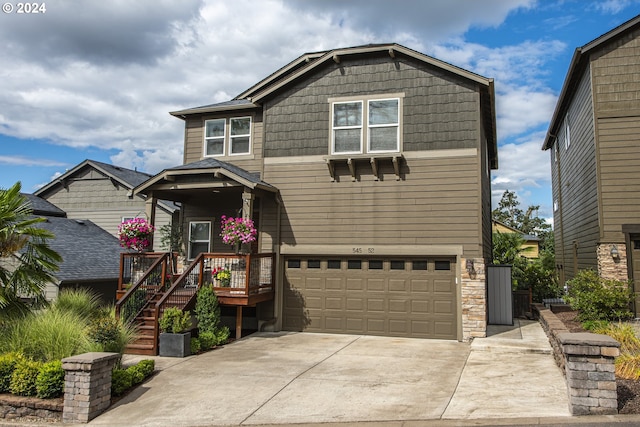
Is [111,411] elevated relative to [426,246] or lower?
lower

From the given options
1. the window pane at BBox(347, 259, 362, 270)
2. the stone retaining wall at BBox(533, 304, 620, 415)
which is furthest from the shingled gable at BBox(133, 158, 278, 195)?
the stone retaining wall at BBox(533, 304, 620, 415)

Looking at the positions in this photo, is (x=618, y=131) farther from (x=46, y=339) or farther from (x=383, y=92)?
(x=46, y=339)

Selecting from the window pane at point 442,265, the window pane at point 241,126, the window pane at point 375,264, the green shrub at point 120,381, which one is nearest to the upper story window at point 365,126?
the window pane at point 241,126

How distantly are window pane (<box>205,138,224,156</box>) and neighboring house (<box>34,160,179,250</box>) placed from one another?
573 cm

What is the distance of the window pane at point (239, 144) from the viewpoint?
14883 millimetres

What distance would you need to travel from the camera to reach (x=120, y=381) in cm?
779

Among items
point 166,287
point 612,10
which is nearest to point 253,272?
point 166,287

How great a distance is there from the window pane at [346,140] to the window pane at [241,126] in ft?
9.77

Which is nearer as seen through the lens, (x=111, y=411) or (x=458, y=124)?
(x=111, y=411)

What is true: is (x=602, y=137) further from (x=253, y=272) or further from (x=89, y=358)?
(x=89, y=358)

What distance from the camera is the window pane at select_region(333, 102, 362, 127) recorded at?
13.5 m

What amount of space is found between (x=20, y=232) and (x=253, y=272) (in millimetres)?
5357

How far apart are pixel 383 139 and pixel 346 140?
1037 millimetres

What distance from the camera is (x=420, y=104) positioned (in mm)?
12930
